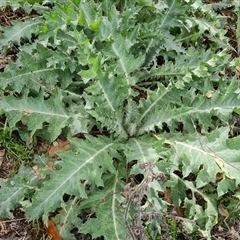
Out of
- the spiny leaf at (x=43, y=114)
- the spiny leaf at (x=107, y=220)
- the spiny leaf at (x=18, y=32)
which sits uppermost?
the spiny leaf at (x=18, y=32)

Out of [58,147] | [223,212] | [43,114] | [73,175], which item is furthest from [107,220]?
[223,212]

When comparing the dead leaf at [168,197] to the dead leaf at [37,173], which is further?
the dead leaf at [168,197]

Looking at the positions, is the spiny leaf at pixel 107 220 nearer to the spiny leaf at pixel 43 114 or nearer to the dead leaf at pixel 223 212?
the spiny leaf at pixel 43 114

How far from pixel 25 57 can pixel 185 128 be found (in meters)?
1.14

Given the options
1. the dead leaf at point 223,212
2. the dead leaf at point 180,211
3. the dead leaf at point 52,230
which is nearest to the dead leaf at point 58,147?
the dead leaf at point 52,230

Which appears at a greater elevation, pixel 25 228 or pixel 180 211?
pixel 25 228

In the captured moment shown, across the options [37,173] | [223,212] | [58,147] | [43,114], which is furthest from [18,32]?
[223,212]

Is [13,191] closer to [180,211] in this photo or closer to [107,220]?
[107,220]

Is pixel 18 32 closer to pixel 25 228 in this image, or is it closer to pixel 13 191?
pixel 13 191

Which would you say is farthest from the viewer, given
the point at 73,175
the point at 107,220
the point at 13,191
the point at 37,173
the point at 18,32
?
the point at 18,32

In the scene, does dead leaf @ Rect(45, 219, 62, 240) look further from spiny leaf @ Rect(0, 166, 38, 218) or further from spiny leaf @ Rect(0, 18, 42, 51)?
spiny leaf @ Rect(0, 18, 42, 51)

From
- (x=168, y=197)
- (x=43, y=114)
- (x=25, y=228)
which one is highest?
(x=43, y=114)

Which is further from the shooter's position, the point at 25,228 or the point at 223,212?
the point at 223,212

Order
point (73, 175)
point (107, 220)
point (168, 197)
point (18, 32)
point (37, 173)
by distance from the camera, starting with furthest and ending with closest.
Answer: point (18, 32) < point (168, 197) < point (37, 173) < point (107, 220) < point (73, 175)
